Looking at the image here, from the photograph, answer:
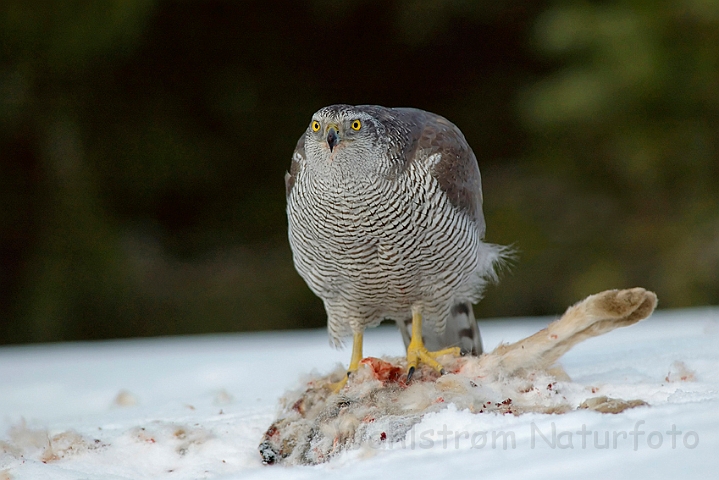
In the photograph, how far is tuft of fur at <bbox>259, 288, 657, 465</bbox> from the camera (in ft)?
6.62

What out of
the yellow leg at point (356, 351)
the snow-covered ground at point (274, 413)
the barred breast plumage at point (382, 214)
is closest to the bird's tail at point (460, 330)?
the barred breast plumage at point (382, 214)

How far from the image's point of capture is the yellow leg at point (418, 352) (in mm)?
2744

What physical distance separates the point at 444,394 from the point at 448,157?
3.12 feet

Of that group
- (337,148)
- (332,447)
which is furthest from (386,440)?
(337,148)

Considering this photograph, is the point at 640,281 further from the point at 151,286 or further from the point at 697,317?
the point at 151,286

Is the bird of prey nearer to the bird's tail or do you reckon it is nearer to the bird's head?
the bird's head

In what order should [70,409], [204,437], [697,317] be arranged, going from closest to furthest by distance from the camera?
[204,437]
[70,409]
[697,317]

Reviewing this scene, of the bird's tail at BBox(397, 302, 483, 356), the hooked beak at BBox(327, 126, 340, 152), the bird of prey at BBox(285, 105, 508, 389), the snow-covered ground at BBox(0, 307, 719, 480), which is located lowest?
the snow-covered ground at BBox(0, 307, 719, 480)

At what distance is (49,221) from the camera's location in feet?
21.8

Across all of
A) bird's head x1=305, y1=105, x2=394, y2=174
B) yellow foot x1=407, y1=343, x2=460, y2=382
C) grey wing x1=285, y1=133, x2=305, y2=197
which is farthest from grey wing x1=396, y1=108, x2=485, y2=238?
yellow foot x1=407, y1=343, x2=460, y2=382

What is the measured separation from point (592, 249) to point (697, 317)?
2922 millimetres

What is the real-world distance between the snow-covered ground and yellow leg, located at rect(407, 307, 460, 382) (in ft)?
1.30

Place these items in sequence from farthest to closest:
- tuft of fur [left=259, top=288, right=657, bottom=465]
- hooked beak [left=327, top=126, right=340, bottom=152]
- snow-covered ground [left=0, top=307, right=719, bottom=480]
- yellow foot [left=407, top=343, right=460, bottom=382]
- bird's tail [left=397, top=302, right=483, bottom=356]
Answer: bird's tail [left=397, top=302, right=483, bottom=356], yellow foot [left=407, top=343, right=460, bottom=382], hooked beak [left=327, top=126, right=340, bottom=152], tuft of fur [left=259, top=288, right=657, bottom=465], snow-covered ground [left=0, top=307, right=719, bottom=480]

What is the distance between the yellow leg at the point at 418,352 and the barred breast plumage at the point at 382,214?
5 centimetres
